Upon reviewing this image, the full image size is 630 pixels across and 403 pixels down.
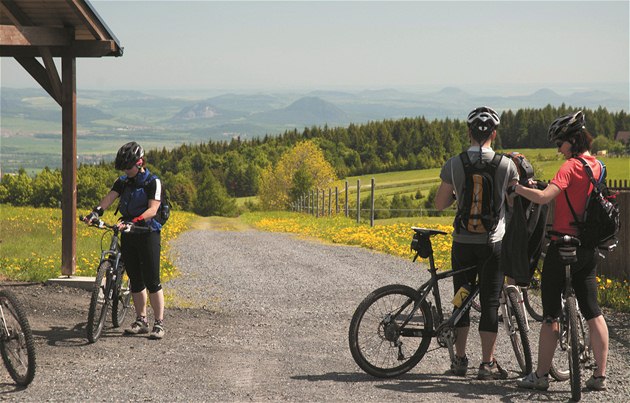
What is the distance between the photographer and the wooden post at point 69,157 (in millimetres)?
11883

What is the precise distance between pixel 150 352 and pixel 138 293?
0.92 meters

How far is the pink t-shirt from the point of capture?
6.16 meters

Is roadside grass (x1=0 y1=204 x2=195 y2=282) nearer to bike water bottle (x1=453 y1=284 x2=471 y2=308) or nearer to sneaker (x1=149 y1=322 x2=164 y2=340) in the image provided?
sneaker (x1=149 y1=322 x2=164 y2=340)

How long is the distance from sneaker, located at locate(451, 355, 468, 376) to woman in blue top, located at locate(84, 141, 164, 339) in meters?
3.42

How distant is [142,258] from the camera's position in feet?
28.2

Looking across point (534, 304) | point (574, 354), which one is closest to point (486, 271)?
point (574, 354)

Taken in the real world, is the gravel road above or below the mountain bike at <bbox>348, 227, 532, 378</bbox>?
below

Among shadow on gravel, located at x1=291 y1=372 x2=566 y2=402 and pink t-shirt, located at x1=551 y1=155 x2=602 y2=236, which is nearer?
pink t-shirt, located at x1=551 y1=155 x2=602 y2=236

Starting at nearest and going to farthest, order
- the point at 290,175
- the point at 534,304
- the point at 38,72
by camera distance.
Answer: the point at 534,304, the point at 38,72, the point at 290,175

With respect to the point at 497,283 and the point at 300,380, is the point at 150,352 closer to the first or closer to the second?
the point at 300,380

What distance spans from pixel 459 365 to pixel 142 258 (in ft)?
11.8

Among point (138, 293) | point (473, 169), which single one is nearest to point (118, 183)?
point (138, 293)

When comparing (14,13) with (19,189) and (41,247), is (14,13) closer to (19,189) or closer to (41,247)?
(41,247)

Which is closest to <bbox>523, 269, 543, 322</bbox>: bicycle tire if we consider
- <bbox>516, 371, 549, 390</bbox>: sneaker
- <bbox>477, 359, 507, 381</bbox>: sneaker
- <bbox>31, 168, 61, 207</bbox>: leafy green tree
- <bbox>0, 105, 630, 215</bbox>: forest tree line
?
<bbox>477, 359, 507, 381</bbox>: sneaker
